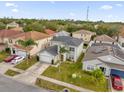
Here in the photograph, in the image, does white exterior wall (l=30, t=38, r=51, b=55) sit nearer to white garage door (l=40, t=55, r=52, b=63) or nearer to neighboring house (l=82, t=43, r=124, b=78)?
white garage door (l=40, t=55, r=52, b=63)

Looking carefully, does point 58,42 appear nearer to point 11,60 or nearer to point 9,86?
point 11,60

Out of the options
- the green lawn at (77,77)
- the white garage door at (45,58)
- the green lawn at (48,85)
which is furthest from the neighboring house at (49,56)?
the green lawn at (48,85)

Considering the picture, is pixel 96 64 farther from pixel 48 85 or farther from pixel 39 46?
pixel 39 46

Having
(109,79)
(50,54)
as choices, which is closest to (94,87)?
(109,79)

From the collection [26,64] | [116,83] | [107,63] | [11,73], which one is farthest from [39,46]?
[116,83]

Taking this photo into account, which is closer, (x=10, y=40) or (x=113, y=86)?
(x=113, y=86)

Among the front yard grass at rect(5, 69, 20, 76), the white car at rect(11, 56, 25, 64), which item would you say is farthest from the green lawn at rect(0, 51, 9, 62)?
the front yard grass at rect(5, 69, 20, 76)
